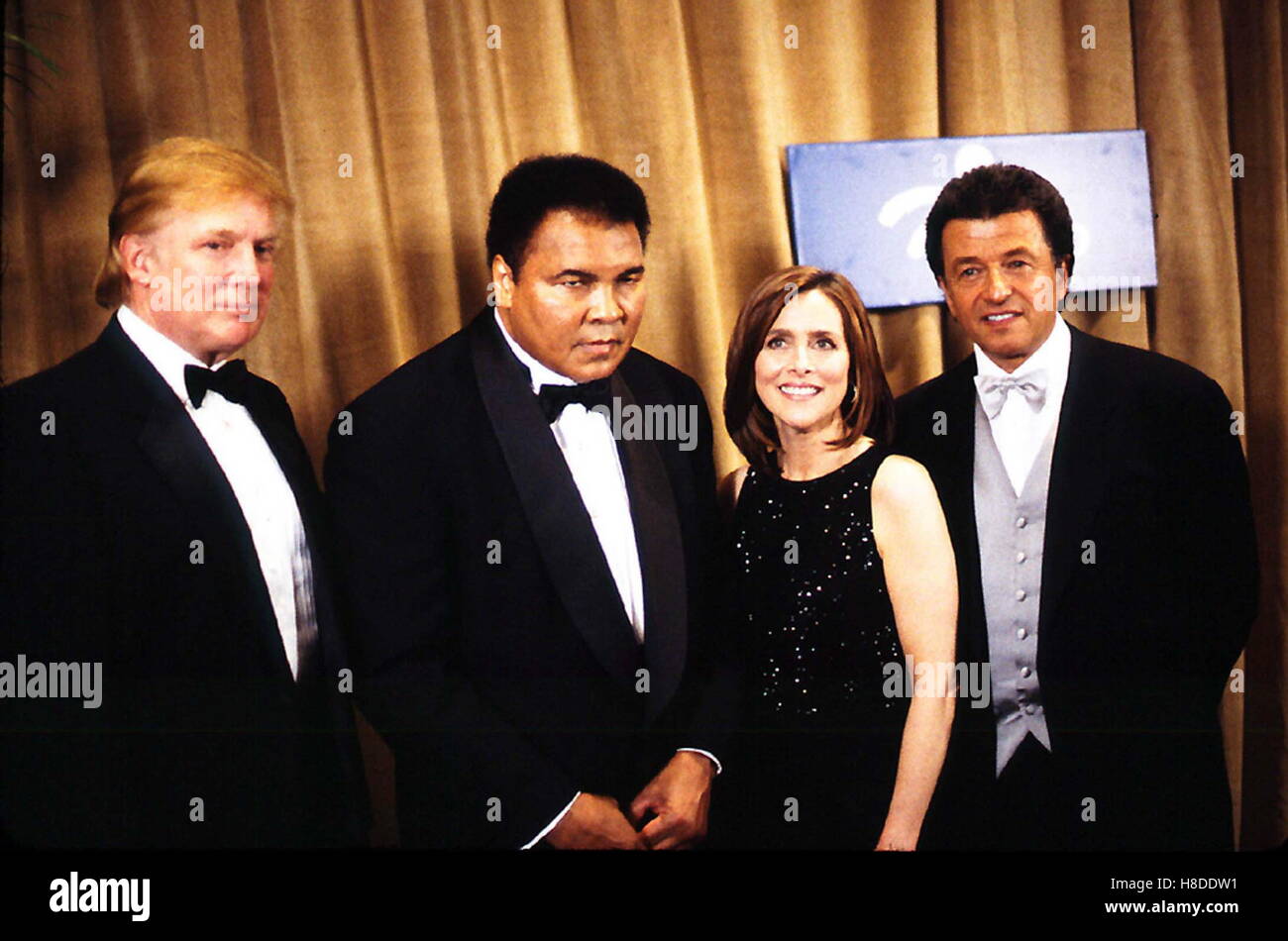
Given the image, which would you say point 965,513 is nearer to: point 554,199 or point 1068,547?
point 1068,547

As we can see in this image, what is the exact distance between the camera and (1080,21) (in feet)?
7.58

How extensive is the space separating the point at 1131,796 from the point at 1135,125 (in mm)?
1380

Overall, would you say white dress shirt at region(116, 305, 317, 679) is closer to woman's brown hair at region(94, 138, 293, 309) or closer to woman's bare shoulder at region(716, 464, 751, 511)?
woman's brown hair at region(94, 138, 293, 309)

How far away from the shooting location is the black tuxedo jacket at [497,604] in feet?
6.53

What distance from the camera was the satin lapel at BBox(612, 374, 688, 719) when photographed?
206 centimetres

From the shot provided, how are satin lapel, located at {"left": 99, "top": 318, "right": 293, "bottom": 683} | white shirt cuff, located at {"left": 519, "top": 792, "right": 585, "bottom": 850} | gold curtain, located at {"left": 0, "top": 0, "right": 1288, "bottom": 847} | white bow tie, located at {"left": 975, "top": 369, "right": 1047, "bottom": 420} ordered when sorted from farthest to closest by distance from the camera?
gold curtain, located at {"left": 0, "top": 0, "right": 1288, "bottom": 847}
white bow tie, located at {"left": 975, "top": 369, "right": 1047, "bottom": 420}
white shirt cuff, located at {"left": 519, "top": 792, "right": 585, "bottom": 850}
satin lapel, located at {"left": 99, "top": 318, "right": 293, "bottom": 683}

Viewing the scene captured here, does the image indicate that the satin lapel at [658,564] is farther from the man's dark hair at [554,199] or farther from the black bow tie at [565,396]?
the man's dark hair at [554,199]

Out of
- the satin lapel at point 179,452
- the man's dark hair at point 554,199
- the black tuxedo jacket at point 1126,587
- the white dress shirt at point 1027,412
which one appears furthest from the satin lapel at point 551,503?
the white dress shirt at point 1027,412

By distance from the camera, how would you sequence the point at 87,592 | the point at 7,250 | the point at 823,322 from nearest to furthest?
the point at 87,592
the point at 823,322
the point at 7,250

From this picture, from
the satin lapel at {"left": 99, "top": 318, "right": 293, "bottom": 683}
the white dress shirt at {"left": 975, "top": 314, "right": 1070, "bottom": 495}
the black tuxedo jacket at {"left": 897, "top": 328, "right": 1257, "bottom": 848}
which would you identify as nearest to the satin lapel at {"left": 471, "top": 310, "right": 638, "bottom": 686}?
the satin lapel at {"left": 99, "top": 318, "right": 293, "bottom": 683}

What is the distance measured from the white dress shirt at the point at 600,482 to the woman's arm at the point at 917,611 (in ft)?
1.51
